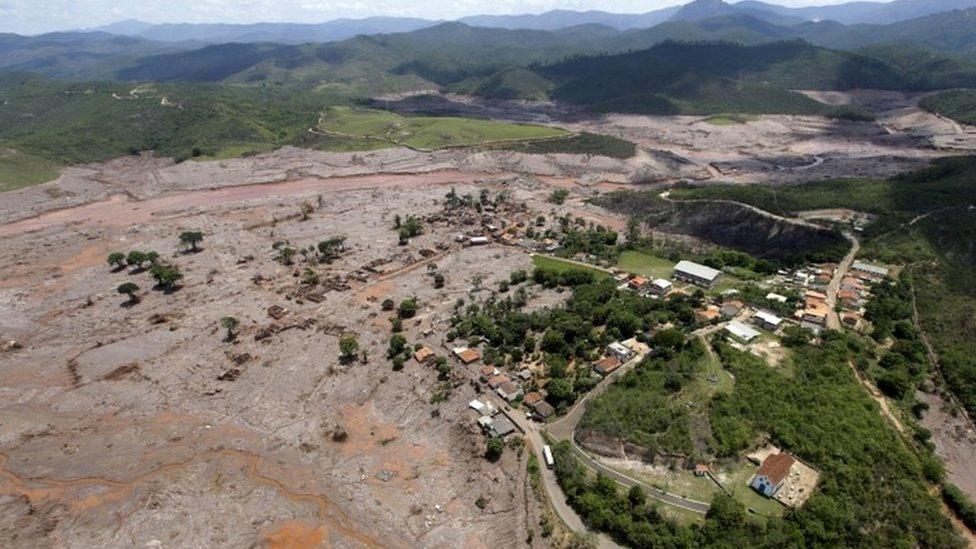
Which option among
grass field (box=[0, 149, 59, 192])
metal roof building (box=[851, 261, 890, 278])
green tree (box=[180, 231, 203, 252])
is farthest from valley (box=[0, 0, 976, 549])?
grass field (box=[0, 149, 59, 192])

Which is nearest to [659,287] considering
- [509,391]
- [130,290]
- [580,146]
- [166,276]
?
[509,391]

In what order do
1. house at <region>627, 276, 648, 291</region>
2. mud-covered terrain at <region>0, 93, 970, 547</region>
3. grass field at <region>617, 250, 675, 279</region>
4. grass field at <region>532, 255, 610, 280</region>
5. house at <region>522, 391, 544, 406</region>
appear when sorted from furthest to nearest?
grass field at <region>532, 255, 610, 280</region> → grass field at <region>617, 250, 675, 279</region> → house at <region>627, 276, 648, 291</region> → house at <region>522, 391, 544, 406</region> → mud-covered terrain at <region>0, 93, 970, 547</region>

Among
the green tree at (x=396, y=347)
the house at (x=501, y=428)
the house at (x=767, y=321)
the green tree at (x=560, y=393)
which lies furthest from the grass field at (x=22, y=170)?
the house at (x=767, y=321)

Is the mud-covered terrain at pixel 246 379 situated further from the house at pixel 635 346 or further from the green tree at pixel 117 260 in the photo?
the house at pixel 635 346

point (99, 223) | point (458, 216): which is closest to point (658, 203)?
point (458, 216)

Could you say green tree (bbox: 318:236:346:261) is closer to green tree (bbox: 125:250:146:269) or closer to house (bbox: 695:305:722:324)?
green tree (bbox: 125:250:146:269)

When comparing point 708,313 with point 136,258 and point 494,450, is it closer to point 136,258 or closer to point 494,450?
point 494,450
